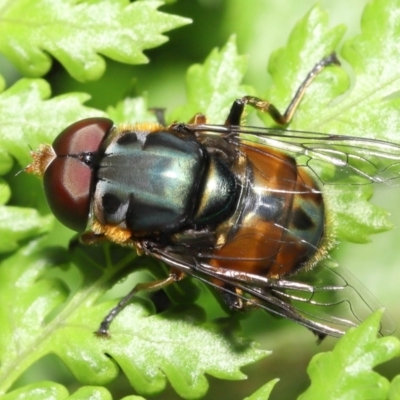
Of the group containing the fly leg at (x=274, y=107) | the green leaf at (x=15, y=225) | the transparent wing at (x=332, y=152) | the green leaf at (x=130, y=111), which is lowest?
the green leaf at (x=15, y=225)

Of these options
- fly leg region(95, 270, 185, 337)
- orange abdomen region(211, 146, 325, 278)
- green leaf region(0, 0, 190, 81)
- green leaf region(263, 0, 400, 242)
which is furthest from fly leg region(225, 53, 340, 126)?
fly leg region(95, 270, 185, 337)

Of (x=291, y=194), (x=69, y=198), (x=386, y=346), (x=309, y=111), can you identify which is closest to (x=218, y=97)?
(x=309, y=111)

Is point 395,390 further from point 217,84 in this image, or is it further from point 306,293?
point 217,84

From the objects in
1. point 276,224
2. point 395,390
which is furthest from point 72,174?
point 395,390

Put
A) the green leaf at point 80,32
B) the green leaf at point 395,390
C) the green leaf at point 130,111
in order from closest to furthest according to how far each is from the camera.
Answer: the green leaf at point 395,390, the green leaf at point 80,32, the green leaf at point 130,111

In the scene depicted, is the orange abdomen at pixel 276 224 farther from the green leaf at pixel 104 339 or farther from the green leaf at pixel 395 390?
the green leaf at pixel 395 390

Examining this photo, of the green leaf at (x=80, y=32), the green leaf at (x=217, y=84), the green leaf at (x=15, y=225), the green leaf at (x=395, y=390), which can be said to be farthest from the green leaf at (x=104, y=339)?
the green leaf at (x=80, y=32)

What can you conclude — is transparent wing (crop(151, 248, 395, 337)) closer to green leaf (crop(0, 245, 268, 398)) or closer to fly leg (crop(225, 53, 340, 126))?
green leaf (crop(0, 245, 268, 398))
